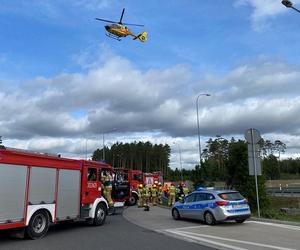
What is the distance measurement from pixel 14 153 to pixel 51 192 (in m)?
2.32

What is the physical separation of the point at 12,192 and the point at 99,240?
9.81ft

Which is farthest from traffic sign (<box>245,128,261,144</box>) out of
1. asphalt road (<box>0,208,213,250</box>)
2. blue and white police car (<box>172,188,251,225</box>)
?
asphalt road (<box>0,208,213,250</box>)

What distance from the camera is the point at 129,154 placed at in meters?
131

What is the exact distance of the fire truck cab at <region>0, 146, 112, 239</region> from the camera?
12570 millimetres

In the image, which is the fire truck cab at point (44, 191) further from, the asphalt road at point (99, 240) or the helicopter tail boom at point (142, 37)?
the helicopter tail boom at point (142, 37)

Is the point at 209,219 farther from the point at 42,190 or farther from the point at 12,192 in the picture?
the point at 12,192

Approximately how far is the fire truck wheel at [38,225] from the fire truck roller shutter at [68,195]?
762 millimetres

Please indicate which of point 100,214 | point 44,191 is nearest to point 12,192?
point 44,191

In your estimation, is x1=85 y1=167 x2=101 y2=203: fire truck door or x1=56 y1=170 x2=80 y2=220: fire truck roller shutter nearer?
x1=56 y1=170 x2=80 y2=220: fire truck roller shutter

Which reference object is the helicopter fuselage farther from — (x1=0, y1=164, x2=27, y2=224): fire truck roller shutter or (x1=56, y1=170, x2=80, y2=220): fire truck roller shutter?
(x1=0, y1=164, x2=27, y2=224): fire truck roller shutter

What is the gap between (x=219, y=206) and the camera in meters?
16.5

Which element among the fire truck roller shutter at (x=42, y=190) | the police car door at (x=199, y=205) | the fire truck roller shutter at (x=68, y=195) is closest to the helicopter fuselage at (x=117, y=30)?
the police car door at (x=199, y=205)

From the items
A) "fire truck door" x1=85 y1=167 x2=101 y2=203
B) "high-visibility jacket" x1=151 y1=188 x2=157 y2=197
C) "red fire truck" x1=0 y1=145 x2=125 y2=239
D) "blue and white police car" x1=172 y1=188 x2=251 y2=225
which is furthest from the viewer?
"high-visibility jacket" x1=151 y1=188 x2=157 y2=197

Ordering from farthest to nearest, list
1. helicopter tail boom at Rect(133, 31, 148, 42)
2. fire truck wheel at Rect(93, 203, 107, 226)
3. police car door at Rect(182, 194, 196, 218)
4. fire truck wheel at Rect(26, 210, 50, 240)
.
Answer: helicopter tail boom at Rect(133, 31, 148, 42) < police car door at Rect(182, 194, 196, 218) < fire truck wheel at Rect(93, 203, 107, 226) < fire truck wheel at Rect(26, 210, 50, 240)
